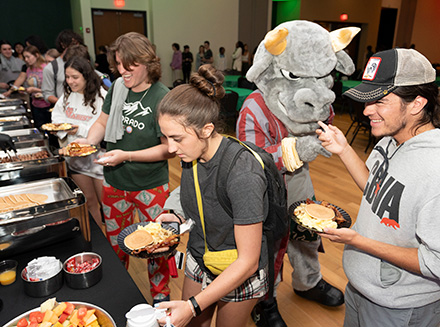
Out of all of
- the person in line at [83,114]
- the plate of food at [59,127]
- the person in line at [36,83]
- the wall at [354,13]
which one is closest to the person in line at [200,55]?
the wall at [354,13]

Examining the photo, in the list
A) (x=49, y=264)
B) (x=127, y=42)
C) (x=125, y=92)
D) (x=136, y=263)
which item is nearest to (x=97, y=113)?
(x=125, y=92)

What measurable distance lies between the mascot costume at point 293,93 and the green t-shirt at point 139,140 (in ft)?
1.61

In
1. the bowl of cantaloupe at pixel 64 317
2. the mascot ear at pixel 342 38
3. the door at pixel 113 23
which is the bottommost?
the bowl of cantaloupe at pixel 64 317

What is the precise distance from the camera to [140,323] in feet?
2.92

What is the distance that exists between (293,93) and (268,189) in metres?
0.60

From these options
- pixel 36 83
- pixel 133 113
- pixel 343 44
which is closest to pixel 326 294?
pixel 343 44

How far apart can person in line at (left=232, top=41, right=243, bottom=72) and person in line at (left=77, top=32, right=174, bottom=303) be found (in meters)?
9.62

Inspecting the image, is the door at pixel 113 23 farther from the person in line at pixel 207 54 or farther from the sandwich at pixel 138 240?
the sandwich at pixel 138 240

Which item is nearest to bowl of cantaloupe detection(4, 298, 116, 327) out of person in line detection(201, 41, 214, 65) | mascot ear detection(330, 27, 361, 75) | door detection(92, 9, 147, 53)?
mascot ear detection(330, 27, 361, 75)

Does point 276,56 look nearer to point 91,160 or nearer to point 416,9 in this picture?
point 91,160

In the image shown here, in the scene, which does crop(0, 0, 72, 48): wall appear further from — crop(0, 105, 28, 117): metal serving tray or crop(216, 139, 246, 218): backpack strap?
crop(216, 139, 246, 218): backpack strap

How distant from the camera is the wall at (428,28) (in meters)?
13.1

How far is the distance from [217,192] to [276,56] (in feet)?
2.77

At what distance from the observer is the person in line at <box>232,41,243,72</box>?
11.0 meters
